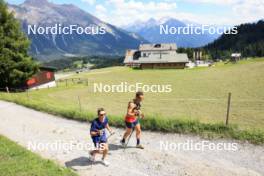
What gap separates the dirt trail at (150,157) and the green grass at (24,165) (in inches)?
25.7

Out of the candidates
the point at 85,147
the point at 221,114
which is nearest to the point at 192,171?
the point at 85,147

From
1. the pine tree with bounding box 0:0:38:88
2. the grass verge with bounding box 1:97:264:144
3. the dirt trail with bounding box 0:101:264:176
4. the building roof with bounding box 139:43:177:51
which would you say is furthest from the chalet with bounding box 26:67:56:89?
the building roof with bounding box 139:43:177:51

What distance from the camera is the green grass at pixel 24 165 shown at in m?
9.78

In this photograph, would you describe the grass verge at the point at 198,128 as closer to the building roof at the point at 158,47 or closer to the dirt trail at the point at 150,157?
the dirt trail at the point at 150,157

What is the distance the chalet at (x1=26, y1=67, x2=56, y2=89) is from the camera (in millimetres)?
52631

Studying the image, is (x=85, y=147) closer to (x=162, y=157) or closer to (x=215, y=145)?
(x=162, y=157)

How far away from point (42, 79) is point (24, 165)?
1931 inches

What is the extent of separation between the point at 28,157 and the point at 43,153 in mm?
1165

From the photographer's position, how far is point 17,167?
1024 cm

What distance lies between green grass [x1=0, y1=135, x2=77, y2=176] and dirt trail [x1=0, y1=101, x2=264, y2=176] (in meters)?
0.65

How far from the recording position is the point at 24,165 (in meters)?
10.4

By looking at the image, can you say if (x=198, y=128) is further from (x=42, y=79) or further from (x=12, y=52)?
(x=42, y=79)

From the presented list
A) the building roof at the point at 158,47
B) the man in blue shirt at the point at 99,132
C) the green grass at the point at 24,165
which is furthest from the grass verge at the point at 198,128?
the building roof at the point at 158,47

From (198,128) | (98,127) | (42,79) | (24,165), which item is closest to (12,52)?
(42,79)
